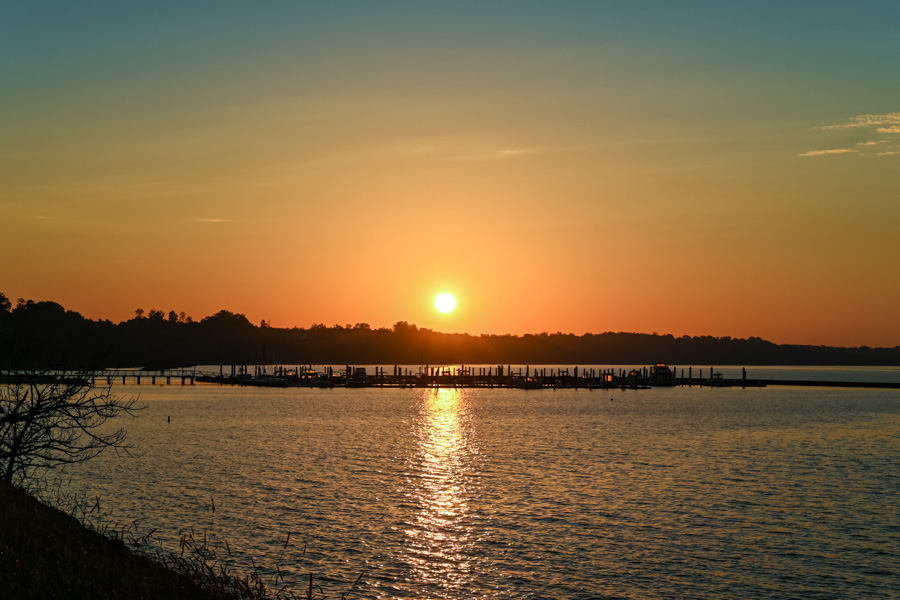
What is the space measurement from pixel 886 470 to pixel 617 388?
121m

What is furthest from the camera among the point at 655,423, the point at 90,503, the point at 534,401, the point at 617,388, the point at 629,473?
the point at 617,388

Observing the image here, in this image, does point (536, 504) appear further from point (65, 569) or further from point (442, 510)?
point (65, 569)

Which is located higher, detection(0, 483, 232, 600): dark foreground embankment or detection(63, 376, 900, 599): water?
detection(0, 483, 232, 600): dark foreground embankment

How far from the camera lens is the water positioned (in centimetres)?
2494

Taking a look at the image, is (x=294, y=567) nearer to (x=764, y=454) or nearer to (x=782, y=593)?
(x=782, y=593)

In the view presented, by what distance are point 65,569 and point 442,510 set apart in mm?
21694

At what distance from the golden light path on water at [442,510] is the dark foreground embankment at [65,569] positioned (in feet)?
30.2

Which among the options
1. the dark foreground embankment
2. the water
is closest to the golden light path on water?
the water

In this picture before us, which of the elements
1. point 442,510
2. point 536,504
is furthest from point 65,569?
point 536,504

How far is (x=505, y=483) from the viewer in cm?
4300

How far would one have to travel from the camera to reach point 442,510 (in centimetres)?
3544

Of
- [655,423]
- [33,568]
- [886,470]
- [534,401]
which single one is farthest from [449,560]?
[534,401]

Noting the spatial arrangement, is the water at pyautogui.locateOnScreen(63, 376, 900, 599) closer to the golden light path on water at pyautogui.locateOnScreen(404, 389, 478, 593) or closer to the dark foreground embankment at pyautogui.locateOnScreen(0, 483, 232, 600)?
the golden light path on water at pyautogui.locateOnScreen(404, 389, 478, 593)

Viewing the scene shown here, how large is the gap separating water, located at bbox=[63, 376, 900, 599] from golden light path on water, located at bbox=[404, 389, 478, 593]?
0.14 metres
